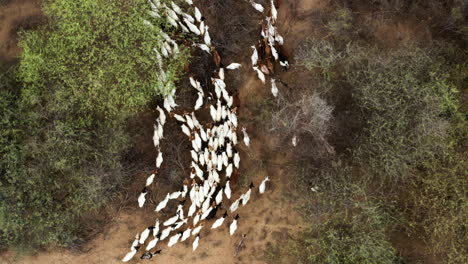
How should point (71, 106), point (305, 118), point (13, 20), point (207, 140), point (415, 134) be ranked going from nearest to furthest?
1. point (415, 134)
2. point (71, 106)
3. point (305, 118)
4. point (207, 140)
5. point (13, 20)

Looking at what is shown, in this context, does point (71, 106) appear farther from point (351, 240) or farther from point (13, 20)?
point (351, 240)

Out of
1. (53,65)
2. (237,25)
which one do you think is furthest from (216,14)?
(53,65)

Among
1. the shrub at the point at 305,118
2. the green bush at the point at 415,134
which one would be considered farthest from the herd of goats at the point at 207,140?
the green bush at the point at 415,134

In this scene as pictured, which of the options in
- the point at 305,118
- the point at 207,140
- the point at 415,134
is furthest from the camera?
the point at 207,140

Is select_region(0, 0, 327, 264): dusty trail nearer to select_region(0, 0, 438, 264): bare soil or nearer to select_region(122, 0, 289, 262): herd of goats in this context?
select_region(0, 0, 438, 264): bare soil

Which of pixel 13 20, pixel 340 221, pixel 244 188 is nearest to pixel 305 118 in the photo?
pixel 244 188

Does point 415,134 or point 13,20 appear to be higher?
point 415,134
